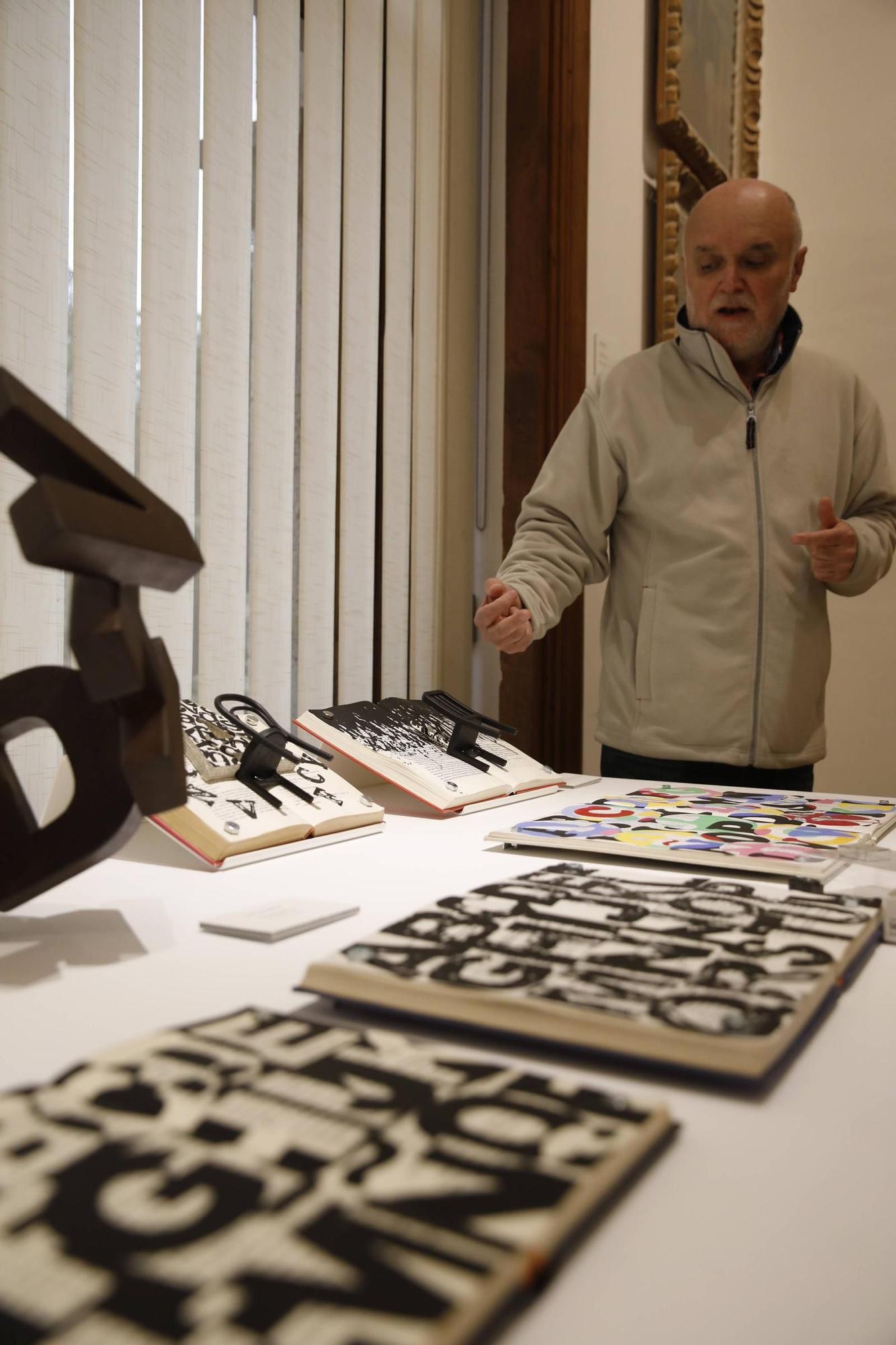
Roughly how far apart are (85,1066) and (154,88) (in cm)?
145

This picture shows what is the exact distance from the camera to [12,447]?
2.02ft

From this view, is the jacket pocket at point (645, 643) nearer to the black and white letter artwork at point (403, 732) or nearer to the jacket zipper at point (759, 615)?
the jacket zipper at point (759, 615)

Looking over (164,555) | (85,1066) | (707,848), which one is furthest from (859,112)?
(85,1066)

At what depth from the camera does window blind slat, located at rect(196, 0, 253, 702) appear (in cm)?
161

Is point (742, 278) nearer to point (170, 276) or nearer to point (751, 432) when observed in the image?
point (751, 432)

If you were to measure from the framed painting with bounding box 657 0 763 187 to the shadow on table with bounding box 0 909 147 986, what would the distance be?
263 centimetres

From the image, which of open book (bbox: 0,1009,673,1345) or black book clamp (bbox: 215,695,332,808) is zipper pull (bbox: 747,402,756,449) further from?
open book (bbox: 0,1009,673,1345)

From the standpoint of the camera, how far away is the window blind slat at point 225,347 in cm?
161

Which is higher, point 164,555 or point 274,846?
point 164,555

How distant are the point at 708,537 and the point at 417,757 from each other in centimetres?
73

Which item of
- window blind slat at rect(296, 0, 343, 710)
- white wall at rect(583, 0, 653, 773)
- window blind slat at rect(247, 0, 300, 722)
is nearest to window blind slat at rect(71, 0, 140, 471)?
window blind slat at rect(247, 0, 300, 722)

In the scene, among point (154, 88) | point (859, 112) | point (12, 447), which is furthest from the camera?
point (859, 112)

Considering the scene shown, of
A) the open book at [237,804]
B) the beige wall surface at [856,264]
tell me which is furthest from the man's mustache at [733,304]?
the beige wall surface at [856,264]

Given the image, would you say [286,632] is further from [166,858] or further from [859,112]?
[859,112]
